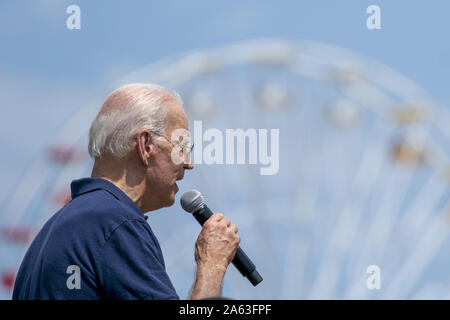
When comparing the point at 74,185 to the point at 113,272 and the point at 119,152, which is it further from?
the point at 113,272

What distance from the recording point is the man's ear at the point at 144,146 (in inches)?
113

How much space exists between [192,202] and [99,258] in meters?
0.59

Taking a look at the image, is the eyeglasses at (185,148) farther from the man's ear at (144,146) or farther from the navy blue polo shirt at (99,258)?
the navy blue polo shirt at (99,258)

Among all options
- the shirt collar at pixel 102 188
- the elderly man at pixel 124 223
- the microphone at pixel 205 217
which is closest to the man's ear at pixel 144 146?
the elderly man at pixel 124 223

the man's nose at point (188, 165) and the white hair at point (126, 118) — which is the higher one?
the white hair at point (126, 118)

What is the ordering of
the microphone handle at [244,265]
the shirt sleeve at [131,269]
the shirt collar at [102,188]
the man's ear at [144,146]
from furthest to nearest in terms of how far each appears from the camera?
the microphone handle at [244,265] < the man's ear at [144,146] < the shirt collar at [102,188] < the shirt sleeve at [131,269]

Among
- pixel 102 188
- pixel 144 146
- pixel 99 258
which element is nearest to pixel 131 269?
pixel 99 258

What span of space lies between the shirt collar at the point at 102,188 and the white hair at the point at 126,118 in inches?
4.9

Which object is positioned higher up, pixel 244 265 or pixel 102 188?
pixel 102 188

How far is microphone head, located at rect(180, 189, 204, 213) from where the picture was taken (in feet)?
10.0

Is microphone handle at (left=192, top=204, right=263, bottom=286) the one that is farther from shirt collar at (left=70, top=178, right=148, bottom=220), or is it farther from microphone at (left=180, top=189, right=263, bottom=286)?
shirt collar at (left=70, top=178, right=148, bottom=220)

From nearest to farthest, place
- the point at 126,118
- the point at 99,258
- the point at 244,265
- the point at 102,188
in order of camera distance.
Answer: the point at 99,258
the point at 102,188
the point at 126,118
the point at 244,265

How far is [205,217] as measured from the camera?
3043 millimetres

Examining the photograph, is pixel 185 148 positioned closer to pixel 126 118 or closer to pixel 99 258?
pixel 126 118
